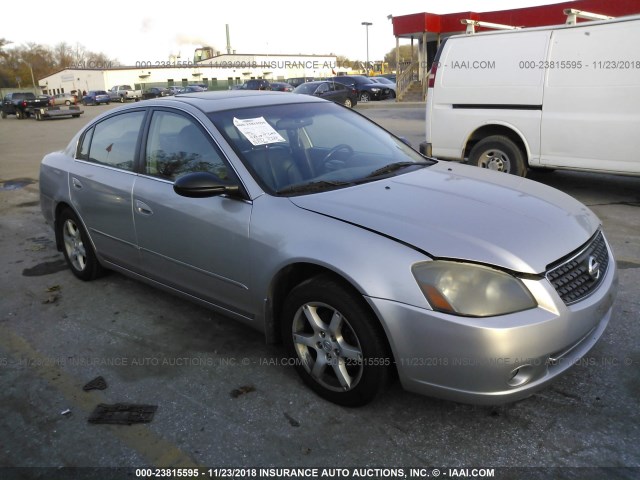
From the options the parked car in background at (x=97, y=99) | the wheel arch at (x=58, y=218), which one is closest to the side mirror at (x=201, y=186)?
the wheel arch at (x=58, y=218)

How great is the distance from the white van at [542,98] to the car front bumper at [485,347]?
→ 3299mm

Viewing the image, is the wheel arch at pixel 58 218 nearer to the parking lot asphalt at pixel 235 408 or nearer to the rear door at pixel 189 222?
the parking lot asphalt at pixel 235 408

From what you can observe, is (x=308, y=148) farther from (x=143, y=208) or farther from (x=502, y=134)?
(x=502, y=134)

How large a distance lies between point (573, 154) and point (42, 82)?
92941 millimetres

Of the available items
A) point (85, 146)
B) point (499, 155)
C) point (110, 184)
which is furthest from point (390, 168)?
point (499, 155)

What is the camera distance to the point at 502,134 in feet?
23.3

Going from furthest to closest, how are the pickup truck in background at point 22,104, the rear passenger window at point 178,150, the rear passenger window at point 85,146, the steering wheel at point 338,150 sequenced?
the pickup truck in background at point 22,104 → the rear passenger window at point 85,146 → the steering wheel at point 338,150 → the rear passenger window at point 178,150

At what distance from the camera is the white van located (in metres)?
6.02

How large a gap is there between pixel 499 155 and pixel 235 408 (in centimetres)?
543

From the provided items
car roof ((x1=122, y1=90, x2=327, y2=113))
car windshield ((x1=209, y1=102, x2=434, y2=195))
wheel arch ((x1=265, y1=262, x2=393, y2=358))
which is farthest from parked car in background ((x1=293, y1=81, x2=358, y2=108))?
wheel arch ((x1=265, y1=262, x2=393, y2=358))

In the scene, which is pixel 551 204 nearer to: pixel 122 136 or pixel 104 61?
pixel 122 136

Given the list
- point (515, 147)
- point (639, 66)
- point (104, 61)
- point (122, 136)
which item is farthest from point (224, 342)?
point (104, 61)

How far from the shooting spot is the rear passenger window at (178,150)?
11.0ft

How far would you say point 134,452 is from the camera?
2.58 metres
